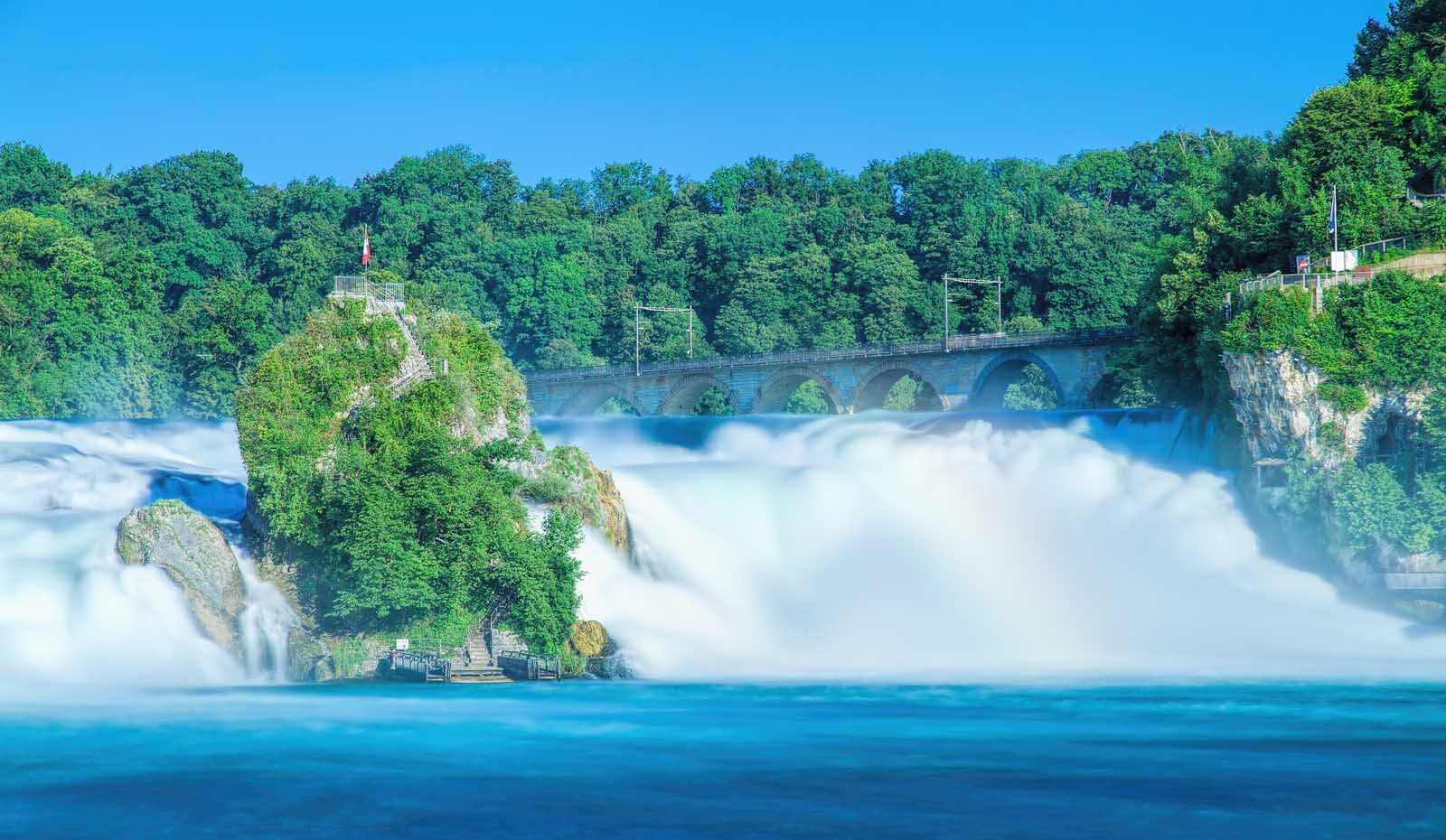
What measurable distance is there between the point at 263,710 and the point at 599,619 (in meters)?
9.29

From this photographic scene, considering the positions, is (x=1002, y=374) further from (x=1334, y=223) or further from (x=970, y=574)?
(x=970, y=574)

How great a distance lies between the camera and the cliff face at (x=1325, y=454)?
4444 centimetres

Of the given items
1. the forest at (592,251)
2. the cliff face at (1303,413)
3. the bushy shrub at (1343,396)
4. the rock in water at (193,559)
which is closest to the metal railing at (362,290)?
the rock in water at (193,559)

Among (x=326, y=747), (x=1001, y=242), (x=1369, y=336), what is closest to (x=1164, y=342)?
(x=1369, y=336)

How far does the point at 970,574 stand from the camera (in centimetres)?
4584

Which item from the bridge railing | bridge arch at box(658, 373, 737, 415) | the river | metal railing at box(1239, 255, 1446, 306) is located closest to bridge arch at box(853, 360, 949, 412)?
the bridge railing

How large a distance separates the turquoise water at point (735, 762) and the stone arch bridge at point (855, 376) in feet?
134

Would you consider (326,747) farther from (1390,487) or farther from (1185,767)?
(1390,487)

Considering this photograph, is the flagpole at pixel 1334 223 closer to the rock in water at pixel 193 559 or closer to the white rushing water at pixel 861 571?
the white rushing water at pixel 861 571

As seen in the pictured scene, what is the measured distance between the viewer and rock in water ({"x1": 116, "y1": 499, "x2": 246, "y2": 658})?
Result: 37.9 m

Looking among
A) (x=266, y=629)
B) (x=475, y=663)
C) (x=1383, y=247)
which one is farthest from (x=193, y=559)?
(x=1383, y=247)

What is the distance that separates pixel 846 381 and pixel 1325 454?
135 feet

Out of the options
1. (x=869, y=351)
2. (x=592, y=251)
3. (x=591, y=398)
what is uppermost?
(x=592, y=251)

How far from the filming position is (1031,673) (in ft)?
127
